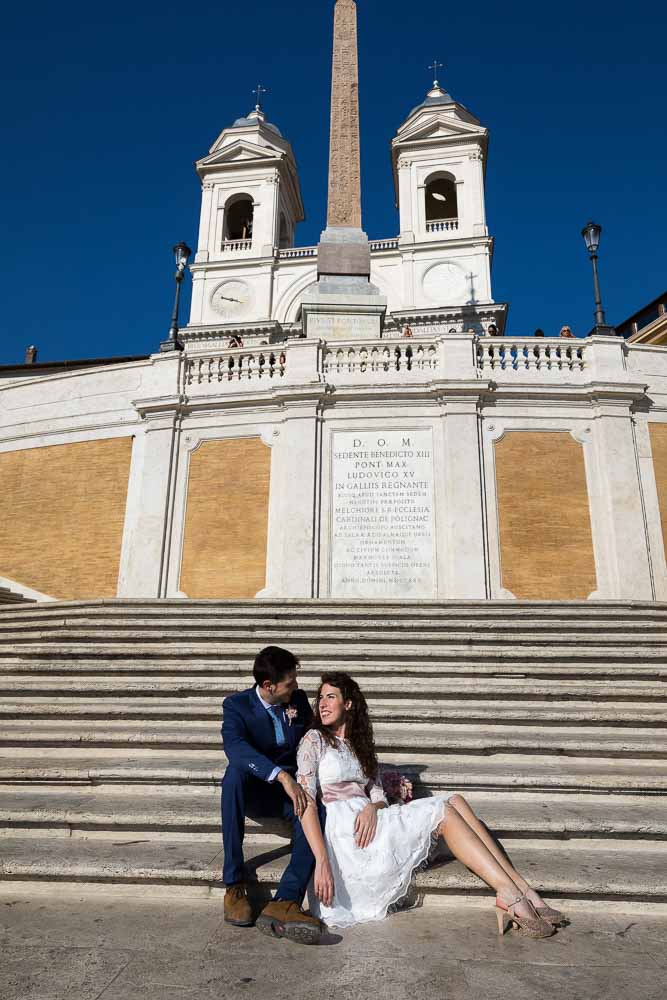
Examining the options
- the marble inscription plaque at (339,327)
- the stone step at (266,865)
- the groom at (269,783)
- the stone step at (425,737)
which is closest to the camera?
the groom at (269,783)

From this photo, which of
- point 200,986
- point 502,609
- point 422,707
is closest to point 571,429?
point 502,609

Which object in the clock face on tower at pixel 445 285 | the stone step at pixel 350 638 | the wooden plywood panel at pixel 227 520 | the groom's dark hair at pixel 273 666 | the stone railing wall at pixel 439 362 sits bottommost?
the groom's dark hair at pixel 273 666

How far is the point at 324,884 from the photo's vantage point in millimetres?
3291

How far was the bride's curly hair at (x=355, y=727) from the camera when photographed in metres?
3.87

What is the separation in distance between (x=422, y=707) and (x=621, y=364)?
9.71m

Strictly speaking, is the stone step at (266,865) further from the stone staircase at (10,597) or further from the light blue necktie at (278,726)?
the stone staircase at (10,597)

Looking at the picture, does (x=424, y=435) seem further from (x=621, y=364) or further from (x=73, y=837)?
(x=73, y=837)

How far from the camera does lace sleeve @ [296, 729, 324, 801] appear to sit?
371 centimetres

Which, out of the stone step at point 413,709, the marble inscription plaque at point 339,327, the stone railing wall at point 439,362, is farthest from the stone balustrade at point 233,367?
the stone step at point 413,709

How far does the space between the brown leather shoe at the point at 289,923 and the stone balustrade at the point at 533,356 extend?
1156 cm

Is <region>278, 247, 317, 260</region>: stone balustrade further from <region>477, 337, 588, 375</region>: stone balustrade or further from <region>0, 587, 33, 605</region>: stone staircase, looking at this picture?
<region>0, 587, 33, 605</region>: stone staircase

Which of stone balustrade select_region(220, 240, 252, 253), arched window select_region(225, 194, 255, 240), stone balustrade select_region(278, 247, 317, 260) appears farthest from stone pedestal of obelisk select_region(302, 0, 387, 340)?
arched window select_region(225, 194, 255, 240)

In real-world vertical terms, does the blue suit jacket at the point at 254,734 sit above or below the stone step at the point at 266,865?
above

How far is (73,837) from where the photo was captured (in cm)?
429
